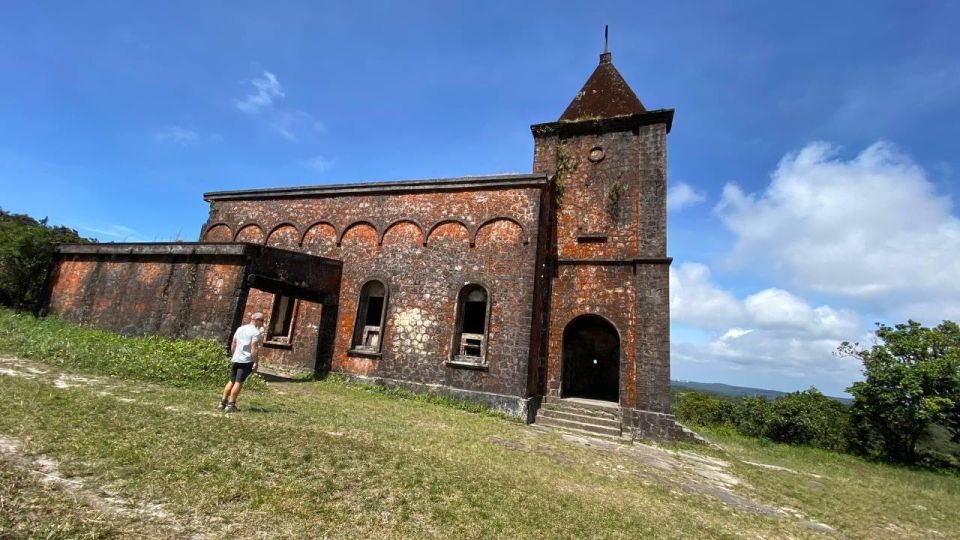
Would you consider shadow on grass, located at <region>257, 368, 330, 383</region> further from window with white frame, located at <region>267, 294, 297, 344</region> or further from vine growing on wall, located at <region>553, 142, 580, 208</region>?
vine growing on wall, located at <region>553, 142, 580, 208</region>

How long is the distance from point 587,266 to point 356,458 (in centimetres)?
948

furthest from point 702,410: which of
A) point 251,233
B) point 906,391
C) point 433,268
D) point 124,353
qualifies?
point 124,353

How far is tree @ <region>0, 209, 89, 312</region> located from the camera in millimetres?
14094

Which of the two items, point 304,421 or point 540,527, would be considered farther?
point 304,421

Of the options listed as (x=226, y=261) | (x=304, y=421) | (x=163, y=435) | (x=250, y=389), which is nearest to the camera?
(x=163, y=435)

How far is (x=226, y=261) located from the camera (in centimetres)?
1092

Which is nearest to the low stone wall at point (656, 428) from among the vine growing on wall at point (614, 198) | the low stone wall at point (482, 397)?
the low stone wall at point (482, 397)

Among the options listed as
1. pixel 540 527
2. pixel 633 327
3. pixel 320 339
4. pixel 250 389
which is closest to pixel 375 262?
pixel 320 339

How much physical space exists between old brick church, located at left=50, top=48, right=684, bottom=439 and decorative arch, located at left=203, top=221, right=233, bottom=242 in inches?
101

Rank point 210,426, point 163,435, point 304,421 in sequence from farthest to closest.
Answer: point 304,421, point 210,426, point 163,435

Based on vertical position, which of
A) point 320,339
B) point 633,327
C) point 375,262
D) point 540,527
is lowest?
point 540,527

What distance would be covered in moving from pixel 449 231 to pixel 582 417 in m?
6.57

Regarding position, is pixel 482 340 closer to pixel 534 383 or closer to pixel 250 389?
pixel 534 383

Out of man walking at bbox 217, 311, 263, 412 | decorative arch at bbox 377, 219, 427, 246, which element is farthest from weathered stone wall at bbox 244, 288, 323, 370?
man walking at bbox 217, 311, 263, 412
